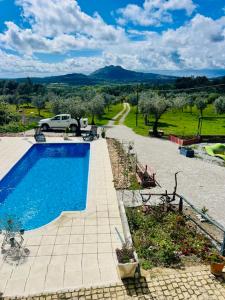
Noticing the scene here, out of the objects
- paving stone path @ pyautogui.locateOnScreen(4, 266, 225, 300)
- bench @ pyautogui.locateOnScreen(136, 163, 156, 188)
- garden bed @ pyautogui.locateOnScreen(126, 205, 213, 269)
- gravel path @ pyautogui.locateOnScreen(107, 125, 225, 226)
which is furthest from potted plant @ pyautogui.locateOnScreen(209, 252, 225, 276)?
bench @ pyautogui.locateOnScreen(136, 163, 156, 188)

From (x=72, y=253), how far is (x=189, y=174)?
10696 mm

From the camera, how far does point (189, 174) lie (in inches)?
684

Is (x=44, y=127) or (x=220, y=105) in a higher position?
(x=220, y=105)

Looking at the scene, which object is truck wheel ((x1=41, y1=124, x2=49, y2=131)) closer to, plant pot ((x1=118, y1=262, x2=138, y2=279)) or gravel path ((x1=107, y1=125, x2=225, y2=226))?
gravel path ((x1=107, y1=125, x2=225, y2=226))

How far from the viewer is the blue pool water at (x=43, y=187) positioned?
12781 millimetres

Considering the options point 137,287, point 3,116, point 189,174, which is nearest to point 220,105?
point 189,174

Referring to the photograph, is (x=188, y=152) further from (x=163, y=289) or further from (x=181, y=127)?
(x=181, y=127)

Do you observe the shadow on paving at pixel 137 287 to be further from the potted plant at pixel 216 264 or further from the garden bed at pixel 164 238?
the potted plant at pixel 216 264

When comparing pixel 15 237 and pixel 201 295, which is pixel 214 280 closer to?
pixel 201 295

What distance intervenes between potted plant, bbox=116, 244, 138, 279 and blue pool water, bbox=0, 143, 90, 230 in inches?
200

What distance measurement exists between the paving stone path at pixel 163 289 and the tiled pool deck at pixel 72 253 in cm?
28

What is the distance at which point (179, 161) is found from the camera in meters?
20.2

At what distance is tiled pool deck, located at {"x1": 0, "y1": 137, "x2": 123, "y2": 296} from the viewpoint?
7.45m

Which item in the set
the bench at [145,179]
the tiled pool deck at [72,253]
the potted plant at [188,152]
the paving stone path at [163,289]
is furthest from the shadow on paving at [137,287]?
the potted plant at [188,152]
